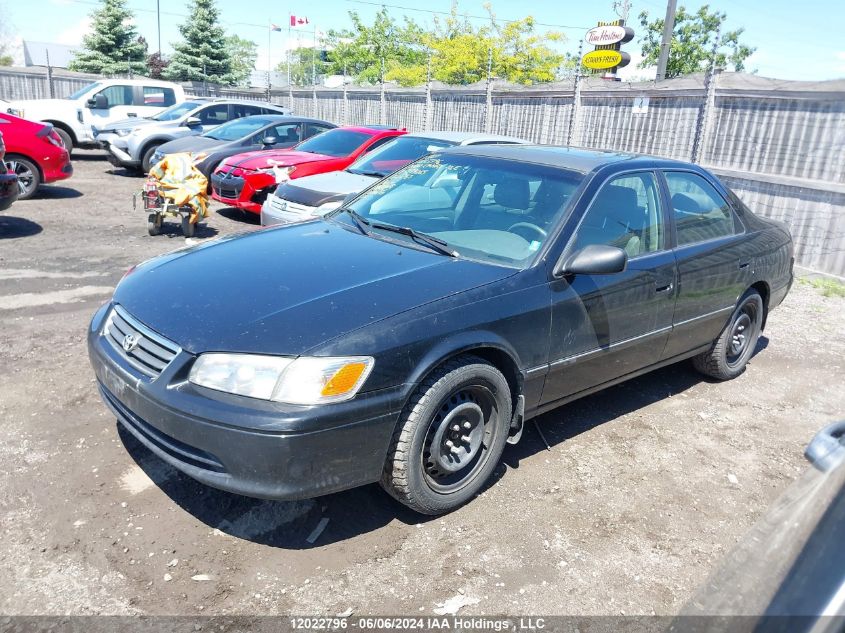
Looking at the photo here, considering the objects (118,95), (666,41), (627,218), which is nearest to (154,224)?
(627,218)

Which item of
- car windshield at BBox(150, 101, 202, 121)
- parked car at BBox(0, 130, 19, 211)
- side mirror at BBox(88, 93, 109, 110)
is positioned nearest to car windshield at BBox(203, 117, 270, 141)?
car windshield at BBox(150, 101, 202, 121)

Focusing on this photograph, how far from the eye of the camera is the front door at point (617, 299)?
3680 mm

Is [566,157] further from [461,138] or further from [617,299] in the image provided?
[461,138]

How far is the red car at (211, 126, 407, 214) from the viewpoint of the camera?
32.5 feet

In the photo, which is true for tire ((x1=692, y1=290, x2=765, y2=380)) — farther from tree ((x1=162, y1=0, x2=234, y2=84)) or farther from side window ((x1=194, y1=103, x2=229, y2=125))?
tree ((x1=162, y1=0, x2=234, y2=84))

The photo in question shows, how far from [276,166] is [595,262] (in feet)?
24.2

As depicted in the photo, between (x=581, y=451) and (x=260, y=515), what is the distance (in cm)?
195

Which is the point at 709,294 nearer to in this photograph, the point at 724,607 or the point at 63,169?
the point at 724,607

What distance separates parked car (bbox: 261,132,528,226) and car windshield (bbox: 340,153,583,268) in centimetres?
330

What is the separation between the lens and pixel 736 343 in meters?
5.38

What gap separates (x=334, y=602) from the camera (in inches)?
108

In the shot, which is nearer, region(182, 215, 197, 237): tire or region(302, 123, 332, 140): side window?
region(182, 215, 197, 237): tire

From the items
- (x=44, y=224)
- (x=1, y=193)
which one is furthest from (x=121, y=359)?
(x=44, y=224)

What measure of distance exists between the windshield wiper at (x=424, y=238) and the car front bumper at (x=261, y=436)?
1061 millimetres
